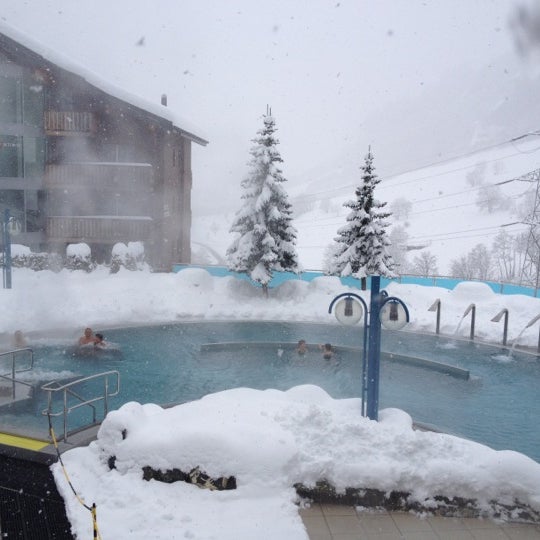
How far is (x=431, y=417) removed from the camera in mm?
10781

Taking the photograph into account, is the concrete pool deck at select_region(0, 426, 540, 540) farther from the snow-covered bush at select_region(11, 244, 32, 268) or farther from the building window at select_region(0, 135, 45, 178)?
the building window at select_region(0, 135, 45, 178)

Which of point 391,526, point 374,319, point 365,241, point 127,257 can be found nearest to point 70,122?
point 127,257

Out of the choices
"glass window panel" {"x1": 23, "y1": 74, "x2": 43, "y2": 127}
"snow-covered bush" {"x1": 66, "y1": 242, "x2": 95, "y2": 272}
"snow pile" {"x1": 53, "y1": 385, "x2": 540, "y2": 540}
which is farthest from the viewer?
"glass window panel" {"x1": 23, "y1": 74, "x2": 43, "y2": 127}

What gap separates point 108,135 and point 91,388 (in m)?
16.9

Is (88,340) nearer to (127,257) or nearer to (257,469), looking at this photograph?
(127,257)

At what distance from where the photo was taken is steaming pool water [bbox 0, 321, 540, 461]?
1045 cm

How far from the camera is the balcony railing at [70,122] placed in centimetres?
2345

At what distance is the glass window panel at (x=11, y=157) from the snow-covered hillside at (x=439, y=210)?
53567mm

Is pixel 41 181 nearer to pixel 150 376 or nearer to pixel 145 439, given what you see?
pixel 150 376

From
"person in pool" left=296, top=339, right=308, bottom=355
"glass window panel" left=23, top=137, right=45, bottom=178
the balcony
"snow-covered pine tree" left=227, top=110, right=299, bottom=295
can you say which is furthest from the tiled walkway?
"glass window panel" left=23, top=137, right=45, bottom=178

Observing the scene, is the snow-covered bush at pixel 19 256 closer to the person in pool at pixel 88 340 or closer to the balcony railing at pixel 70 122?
the balcony railing at pixel 70 122

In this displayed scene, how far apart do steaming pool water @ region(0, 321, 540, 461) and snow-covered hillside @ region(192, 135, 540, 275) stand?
5857 centimetres

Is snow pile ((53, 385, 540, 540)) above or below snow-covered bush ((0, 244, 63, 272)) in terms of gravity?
below

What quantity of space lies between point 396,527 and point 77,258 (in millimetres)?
20449
